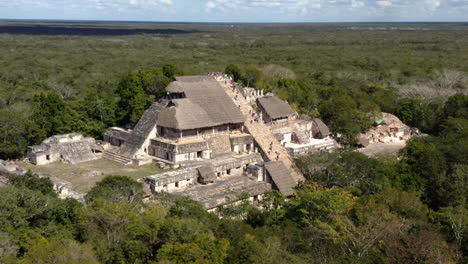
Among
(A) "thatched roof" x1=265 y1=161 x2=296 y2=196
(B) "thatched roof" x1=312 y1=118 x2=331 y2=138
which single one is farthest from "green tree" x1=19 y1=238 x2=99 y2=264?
(B) "thatched roof" x1=312 y1=118 x2=331 y2=138

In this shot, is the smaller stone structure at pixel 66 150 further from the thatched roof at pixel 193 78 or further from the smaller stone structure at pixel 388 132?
the smaller stone structure at pixel 388 132

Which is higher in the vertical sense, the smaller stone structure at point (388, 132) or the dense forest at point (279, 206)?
the dense forest at point (279, 206)

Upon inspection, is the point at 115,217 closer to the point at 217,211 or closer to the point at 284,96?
the point at 217,211

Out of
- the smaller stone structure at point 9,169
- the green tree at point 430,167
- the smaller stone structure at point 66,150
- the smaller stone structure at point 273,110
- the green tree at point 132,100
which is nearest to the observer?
the smaller stone structure at point 9,169

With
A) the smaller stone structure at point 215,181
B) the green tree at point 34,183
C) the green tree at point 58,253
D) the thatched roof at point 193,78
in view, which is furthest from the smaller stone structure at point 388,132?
the green tree at point 58,253

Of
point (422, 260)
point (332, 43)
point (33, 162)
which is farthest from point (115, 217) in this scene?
point (332, 43)
